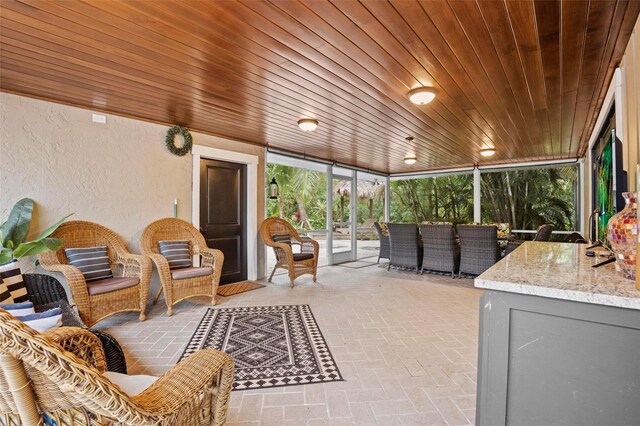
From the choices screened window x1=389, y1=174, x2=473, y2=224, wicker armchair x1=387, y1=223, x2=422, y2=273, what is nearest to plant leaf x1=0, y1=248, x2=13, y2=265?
wicker armchair x1=387, y1=223, x2=422, y2=273

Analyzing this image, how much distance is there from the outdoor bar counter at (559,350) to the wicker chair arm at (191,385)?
954 mm

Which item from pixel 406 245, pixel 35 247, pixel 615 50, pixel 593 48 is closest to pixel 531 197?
pixel 406 245

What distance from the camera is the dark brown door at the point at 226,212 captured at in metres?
4.62

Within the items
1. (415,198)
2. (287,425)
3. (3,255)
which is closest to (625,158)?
(287,425)

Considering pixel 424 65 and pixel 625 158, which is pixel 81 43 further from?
pixel 625 158

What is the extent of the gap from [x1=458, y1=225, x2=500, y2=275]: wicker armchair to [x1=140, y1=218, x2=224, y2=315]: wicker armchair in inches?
157

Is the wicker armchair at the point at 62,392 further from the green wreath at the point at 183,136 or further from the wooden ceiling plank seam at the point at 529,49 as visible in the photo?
the green wreath at the point at 183,136

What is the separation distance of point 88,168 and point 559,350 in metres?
4.29

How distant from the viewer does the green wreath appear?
405cm

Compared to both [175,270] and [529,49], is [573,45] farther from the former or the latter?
[175,270]

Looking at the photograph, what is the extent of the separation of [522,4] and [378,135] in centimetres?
295

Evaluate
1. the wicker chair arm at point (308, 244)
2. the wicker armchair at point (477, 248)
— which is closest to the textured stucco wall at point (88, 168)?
the wicker chair arm at point (308, 244)

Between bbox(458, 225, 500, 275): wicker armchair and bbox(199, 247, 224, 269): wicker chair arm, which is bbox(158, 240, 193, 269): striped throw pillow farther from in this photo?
bbox(458, 225, 500, 275): wicker armchair

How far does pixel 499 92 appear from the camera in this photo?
9.94 feet
